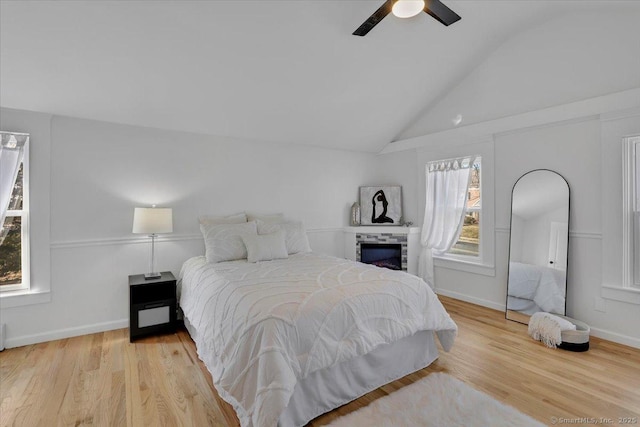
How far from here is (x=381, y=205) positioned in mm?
5090

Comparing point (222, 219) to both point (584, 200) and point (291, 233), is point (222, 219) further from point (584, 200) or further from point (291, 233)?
point (584, 200)

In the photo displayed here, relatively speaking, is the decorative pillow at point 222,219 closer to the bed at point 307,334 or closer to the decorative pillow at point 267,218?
the decorative pillow at point 267,218

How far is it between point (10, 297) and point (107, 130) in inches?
71.3

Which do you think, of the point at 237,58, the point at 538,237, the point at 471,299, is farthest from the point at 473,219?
the point at 237,58

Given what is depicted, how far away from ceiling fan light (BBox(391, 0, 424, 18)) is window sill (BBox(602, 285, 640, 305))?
9.99 feet

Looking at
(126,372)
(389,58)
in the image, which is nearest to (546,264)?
(389,58)

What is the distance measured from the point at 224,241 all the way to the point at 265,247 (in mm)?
448

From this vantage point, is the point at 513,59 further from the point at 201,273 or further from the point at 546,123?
the point at 201,273

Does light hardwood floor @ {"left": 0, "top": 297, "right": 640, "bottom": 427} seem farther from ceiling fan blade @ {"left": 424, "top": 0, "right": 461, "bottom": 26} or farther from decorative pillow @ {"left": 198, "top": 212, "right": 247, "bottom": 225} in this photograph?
ceiling fan blade @ {"left": 424, "top": 0, "right": 461, "bottom": 26}

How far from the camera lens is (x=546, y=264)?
3326 mm

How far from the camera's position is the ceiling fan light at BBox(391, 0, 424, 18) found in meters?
2.21

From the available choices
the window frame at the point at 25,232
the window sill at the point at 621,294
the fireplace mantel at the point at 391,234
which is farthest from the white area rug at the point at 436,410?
the window frame at the point at 25,232

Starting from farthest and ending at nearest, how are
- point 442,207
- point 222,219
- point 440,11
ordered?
1. point 442,207
2. point 222,219
3. point 440,11

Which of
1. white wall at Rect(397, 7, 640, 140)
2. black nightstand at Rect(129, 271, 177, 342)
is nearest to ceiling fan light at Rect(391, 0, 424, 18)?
white wall at Rect(397, 7, 640, 140)
